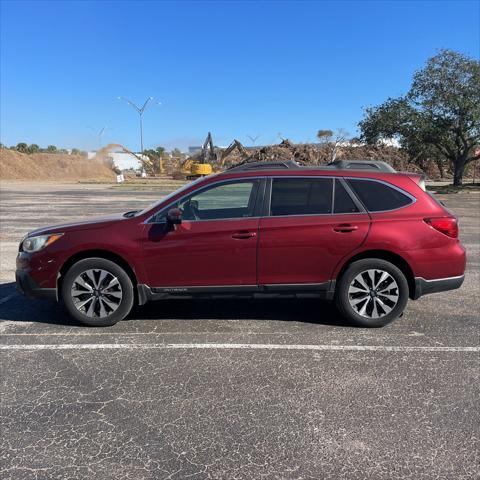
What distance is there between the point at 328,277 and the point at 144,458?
2752mm

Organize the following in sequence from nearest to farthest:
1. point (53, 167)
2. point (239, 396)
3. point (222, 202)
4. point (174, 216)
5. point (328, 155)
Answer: point (239, 396)
point (174, 216)
point (222, 202)
point (328, 155)
point (53, 167)

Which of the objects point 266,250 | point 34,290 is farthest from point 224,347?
point 34,290

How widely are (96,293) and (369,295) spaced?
2868 millimetres

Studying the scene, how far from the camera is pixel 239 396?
139 inches

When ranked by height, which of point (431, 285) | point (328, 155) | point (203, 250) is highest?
point (328, 155)

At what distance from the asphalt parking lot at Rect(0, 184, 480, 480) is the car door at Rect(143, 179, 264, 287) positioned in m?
0.55

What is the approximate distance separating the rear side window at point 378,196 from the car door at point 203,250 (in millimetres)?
1132

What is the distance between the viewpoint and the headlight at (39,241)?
16.0 ft

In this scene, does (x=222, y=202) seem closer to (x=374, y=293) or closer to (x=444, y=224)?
(x=374, y=293)

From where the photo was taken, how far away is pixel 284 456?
2797mm

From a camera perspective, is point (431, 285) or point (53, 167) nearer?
point (431, 285)

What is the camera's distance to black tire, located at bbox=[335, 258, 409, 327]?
16.0 ft

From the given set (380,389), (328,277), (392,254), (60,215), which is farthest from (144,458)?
(60,215)

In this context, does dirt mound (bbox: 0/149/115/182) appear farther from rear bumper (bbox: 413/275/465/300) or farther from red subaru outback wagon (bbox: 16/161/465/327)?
rear bumper (bbox: 413/275/465/300)
